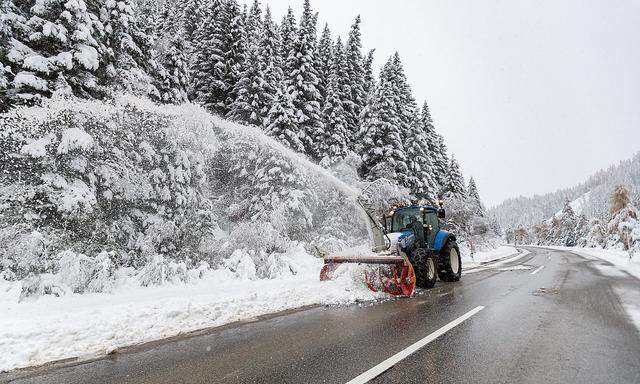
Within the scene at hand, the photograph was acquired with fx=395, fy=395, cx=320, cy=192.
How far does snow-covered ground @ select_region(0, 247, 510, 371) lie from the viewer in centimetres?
520

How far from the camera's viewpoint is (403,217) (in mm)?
11977

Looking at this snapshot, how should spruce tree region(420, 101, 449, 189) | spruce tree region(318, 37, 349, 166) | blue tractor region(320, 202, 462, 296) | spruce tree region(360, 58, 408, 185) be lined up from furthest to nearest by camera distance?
spruce tree region(420, 101, 449, 189), spruce tree region(360, 58, 408, 185), spruce tree region(318, 37, 349, 166), blue tractor region(320, 202, 462, 296)

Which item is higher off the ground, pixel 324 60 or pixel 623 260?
pixel 324 60

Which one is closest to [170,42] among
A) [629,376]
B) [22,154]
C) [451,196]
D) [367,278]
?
[22,154]

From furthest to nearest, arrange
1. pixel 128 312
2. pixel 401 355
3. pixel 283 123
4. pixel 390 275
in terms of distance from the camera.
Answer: pixel 283 123 → pixel 390 275 → pixel 128 312 → pixel 401 355

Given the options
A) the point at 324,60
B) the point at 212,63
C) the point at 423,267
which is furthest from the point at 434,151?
the point at 423,267

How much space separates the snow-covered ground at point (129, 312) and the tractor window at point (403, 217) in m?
2.19

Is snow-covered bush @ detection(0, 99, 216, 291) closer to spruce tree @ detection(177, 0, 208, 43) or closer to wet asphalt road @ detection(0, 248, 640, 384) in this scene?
wet asphalt road @ detection(0, 248, 640, 384)

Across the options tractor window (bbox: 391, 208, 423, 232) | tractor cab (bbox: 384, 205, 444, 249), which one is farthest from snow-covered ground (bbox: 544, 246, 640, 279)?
tractor window (bbox: 391, 208, 423, 232)

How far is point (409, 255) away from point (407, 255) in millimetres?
107

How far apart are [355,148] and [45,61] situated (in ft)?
63.7

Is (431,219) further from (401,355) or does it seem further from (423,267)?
(401,355)

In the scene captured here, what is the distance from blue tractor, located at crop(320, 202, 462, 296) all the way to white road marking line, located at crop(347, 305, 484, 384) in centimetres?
254

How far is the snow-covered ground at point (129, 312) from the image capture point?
5.20m
